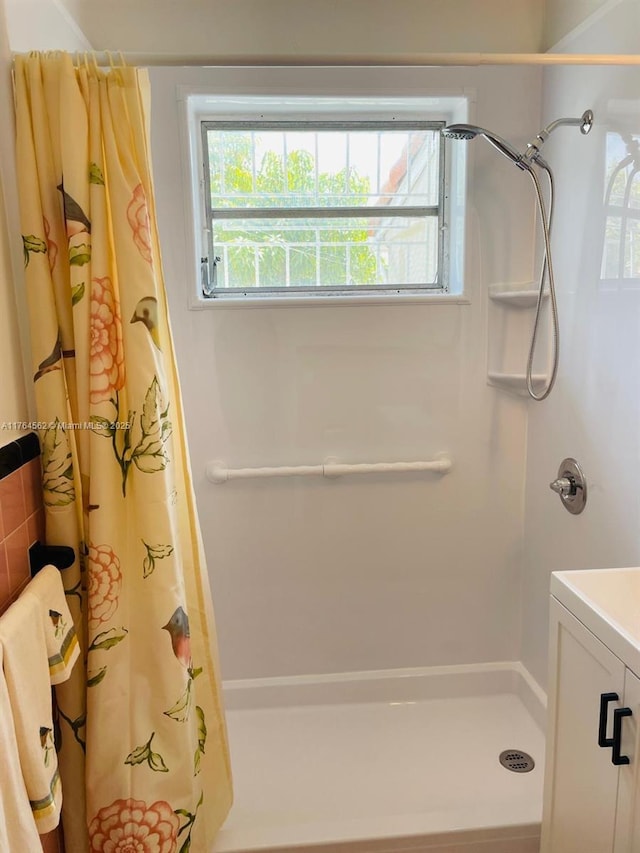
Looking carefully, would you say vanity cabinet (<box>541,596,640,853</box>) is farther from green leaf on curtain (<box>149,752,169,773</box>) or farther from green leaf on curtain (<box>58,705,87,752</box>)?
green leaf on curtain (<box>58,705,87,752</box>)

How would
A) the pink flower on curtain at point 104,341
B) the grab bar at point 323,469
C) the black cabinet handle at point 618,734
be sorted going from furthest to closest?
the grab bar at point 323,469, the pink flower on curtain at point 104,341, the black cabinet handle at point 618,734

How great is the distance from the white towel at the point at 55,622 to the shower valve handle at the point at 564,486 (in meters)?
1.38

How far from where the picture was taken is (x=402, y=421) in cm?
216

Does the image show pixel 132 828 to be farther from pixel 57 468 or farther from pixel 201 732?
pixel 57 468

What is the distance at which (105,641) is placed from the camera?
129cm

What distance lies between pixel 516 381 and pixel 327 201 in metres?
0.88

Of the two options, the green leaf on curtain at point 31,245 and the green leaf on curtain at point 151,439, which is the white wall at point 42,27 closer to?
the green leaf on curtain at point 31,245

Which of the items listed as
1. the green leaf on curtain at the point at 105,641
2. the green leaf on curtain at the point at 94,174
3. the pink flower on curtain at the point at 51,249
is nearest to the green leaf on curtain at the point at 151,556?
the green leaf on curtain at the point at 105,641

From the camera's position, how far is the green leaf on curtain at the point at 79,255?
1227mm

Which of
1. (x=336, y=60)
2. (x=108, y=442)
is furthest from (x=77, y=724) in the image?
(x=336, y=60)

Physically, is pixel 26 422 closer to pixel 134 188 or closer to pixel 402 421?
pixel 134 188

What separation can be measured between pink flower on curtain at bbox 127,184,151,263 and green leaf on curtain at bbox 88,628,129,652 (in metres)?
0.75

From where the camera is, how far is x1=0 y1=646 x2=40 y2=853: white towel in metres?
0.94

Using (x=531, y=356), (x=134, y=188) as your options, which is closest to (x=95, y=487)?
(x=134, y=188)
